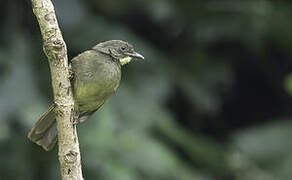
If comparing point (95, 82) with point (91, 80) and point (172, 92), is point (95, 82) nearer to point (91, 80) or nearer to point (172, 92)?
point (91, 80)

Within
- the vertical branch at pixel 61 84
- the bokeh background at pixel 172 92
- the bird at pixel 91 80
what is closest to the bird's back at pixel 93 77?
the bird at pixel 91 80

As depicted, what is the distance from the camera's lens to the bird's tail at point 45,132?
4.08 m

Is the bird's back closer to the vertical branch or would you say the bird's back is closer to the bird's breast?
the bird's breast

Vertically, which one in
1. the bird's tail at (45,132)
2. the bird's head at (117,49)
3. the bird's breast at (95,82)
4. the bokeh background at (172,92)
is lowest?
the bird's tail at (45,132)

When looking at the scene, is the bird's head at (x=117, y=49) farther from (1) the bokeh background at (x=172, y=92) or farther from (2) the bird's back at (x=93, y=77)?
(1) the bokeh background at (x=172, y=92)

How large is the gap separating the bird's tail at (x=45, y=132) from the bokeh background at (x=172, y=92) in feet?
3.72

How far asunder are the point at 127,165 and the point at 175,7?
5.58ft

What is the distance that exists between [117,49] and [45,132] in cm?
59

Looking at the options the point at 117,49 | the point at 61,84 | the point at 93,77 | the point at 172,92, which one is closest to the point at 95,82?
the point at 93,77

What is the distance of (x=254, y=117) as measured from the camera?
7.45m

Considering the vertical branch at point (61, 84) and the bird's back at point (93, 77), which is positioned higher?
the bird's back at point (93, 77)

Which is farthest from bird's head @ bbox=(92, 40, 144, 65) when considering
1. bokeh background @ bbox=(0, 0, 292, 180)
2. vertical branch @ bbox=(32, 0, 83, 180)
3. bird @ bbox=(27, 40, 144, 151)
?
bokeh background @ bbox=(0, 0, 292, 180)

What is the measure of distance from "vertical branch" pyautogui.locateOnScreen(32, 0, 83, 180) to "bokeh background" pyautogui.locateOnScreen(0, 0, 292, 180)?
6.28 feet

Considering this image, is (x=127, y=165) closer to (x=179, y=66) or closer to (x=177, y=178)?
(x=177, y=178)
